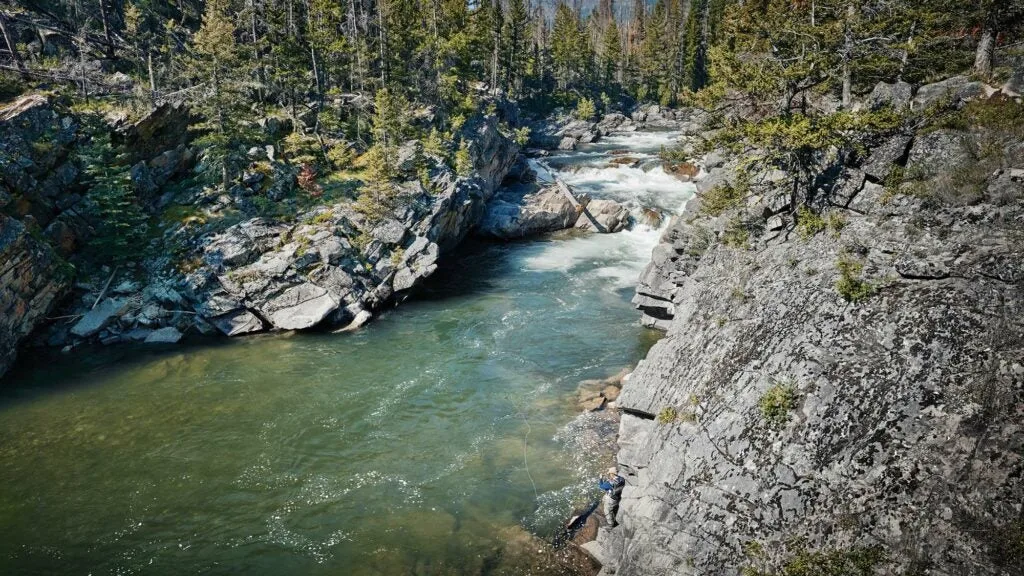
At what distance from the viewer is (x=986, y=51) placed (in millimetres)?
19891

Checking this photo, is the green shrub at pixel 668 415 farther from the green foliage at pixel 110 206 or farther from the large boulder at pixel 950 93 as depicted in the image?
the green foliage at pixel 110 206

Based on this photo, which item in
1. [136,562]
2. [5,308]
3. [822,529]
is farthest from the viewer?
[5,308]

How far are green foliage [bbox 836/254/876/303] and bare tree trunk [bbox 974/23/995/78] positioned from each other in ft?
42.6

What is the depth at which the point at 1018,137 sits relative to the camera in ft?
41.8

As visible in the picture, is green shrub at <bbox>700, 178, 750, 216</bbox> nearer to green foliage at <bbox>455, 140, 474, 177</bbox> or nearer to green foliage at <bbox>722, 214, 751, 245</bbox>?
green foliage at <bbox>722, 214, 751, 245</bbox>

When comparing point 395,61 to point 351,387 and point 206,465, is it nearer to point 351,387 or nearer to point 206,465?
point 351,387

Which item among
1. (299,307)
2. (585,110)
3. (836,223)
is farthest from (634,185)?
(585,110)

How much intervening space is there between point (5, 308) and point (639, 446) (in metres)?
31.6

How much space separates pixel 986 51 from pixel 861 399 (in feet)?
61.4

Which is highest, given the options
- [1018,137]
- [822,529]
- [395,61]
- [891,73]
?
[395,61]

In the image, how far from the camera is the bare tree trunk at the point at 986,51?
63.9 feet

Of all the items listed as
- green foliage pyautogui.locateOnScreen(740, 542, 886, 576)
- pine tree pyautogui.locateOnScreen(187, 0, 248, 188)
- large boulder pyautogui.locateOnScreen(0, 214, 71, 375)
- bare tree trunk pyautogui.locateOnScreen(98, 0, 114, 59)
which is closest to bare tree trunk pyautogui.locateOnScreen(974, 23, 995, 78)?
green foliage pyautogui.locateOnScreen(740, 542, 886, 576)

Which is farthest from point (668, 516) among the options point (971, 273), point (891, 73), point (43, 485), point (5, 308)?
point (5, 308)

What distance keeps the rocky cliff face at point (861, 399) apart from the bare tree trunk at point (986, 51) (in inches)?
343
